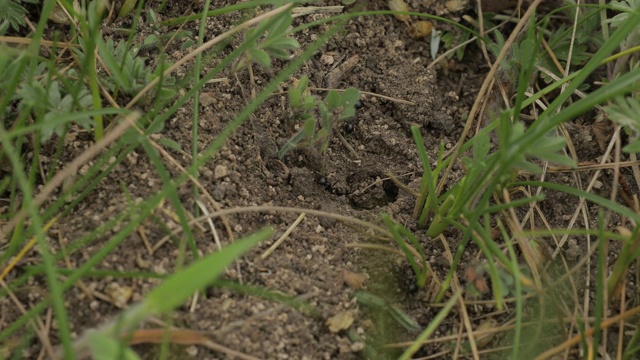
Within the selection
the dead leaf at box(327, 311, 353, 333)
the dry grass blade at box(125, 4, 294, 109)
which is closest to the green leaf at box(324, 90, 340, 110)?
the dry grass blade at box(125, 4, 294, 109)

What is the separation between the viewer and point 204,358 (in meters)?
1.49

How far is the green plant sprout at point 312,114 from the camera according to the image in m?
1.86

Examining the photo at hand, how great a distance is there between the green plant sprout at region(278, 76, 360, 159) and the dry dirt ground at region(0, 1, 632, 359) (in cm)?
4

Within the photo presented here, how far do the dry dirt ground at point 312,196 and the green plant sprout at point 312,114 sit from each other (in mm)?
44

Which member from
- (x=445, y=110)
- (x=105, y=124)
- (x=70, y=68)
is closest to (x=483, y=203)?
(x=445, y=110)

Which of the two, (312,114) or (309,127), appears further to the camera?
(312,114)

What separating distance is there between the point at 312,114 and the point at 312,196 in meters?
0.24

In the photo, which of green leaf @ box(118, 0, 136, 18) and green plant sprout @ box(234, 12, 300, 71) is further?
green leaf @ box(118, 0, 136, 18)

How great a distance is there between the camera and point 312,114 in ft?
6.44

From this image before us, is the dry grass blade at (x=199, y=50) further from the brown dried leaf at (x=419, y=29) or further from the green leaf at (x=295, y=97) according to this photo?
the brown dried leaf at (x=419, y=29)

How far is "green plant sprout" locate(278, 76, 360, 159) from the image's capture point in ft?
6.10

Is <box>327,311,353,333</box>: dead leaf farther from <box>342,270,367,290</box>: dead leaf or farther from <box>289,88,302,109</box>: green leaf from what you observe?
<box>289,88,302,109</box>: green leaf

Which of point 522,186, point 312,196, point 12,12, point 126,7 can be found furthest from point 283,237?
point 12,12

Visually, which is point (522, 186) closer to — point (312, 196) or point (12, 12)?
point (312, 196)
